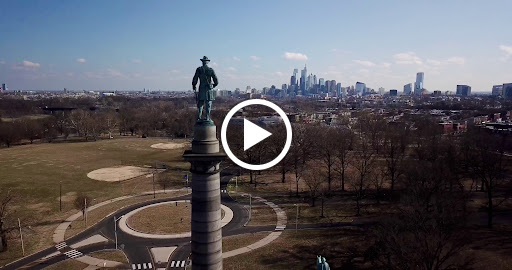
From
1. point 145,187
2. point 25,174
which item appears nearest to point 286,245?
point 145,187

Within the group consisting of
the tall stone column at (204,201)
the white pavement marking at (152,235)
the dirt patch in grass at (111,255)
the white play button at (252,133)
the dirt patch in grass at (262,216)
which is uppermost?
the white play button at (252,133)

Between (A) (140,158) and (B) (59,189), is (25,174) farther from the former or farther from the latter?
(A) (140,158)

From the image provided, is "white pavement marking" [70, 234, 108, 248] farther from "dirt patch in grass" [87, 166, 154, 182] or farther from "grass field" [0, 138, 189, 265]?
"dirt patch in grass" [87, 166, 154, 182]

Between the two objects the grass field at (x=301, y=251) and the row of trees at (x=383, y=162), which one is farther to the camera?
the row of trees at (x=383, y=162)

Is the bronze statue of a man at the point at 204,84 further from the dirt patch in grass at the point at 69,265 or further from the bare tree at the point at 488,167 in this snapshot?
the bare tree at the point at 488,167

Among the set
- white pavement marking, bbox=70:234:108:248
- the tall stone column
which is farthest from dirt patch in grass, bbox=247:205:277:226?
the tall stone column

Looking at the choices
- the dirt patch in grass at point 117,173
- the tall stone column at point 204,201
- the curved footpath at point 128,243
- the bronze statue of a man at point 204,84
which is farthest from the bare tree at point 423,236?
the dirt patch in grass at point 117,173
